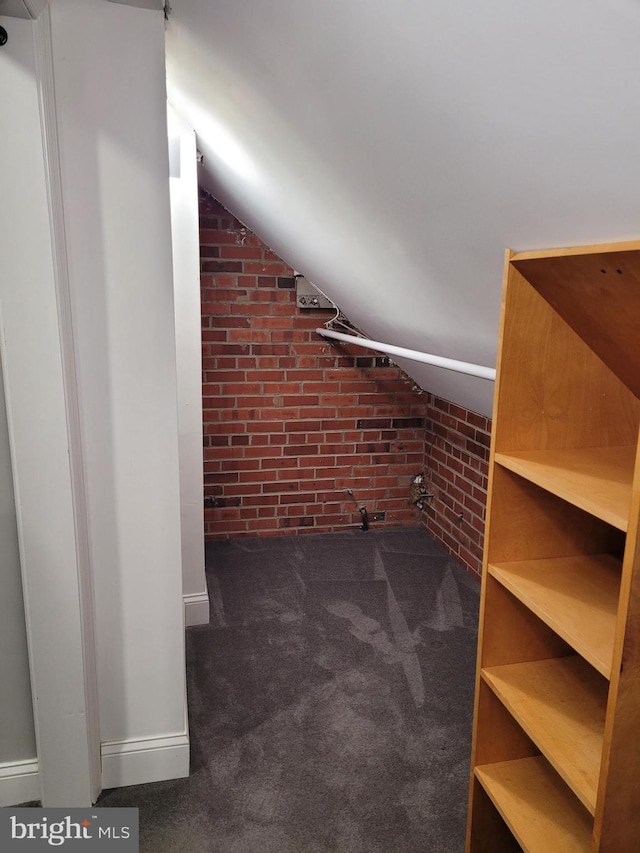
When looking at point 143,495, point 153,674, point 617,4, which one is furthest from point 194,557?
point 617,4

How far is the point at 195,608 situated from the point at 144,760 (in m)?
0.86

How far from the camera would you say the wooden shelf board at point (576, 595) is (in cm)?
111

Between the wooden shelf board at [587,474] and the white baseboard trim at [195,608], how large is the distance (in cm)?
177

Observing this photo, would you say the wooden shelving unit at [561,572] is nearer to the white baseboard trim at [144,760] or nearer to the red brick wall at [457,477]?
the white baseboard trim at [144,760]

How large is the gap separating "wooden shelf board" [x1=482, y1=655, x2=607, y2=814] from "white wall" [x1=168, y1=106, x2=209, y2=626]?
155cm

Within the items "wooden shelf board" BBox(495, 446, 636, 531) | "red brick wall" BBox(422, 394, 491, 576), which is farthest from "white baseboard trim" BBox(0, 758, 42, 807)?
"red brick wall" BBox(422, 394, 491, 576)

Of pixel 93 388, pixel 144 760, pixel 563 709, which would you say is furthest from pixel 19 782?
pixel 563 709

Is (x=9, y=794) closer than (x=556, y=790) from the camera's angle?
No

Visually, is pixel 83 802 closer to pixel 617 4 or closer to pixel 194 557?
pixel 194 557

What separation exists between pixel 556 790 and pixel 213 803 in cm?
95

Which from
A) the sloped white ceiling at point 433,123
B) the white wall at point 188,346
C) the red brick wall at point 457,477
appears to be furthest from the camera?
the red brick wall at point 457,477

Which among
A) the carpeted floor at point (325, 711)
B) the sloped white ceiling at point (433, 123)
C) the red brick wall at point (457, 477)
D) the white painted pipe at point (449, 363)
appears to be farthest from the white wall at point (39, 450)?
the red brick wall at point (457, 477)

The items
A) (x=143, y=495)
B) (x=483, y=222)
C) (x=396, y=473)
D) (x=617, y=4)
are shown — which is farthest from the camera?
(x=396, y=473)

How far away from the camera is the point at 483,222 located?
1.19 meters
